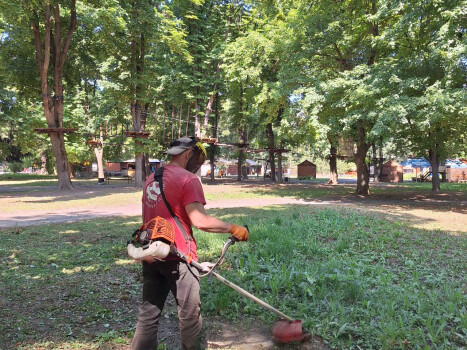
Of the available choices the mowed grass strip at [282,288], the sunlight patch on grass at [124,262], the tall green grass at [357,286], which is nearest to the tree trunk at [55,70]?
the mowed grass strip at [282,288]

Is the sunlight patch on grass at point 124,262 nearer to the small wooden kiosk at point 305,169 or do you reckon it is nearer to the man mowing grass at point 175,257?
the man mowing grass at point 175,257

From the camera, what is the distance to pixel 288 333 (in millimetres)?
2875

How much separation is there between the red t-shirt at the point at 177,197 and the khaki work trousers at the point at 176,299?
129 millimetres

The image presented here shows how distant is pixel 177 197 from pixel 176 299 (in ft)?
2.42

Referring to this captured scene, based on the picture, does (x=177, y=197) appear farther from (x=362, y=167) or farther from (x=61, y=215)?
(x=362, y=167)

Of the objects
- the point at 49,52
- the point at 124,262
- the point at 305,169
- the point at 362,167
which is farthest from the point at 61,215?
the point at 305,169

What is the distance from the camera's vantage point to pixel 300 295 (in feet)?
12.9

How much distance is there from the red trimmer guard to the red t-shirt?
1.17m

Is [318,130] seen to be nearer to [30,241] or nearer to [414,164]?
[30,241]

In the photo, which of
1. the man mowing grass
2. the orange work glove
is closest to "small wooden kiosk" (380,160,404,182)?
the orange work glove

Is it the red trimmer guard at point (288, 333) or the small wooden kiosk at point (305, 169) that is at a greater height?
the small wooden kiosk at point (305, 169)

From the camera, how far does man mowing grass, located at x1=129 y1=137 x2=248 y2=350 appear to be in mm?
2303

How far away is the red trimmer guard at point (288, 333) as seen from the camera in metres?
2.87

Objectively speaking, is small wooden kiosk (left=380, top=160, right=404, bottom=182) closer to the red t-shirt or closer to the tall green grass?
the tall green grass
